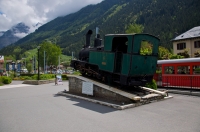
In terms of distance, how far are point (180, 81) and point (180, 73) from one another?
0.79m

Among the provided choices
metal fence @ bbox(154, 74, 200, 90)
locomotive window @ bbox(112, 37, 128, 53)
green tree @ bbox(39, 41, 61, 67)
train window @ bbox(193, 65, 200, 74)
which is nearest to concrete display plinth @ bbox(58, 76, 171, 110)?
locomotive window @ bbox(112, 37, 128, 53)

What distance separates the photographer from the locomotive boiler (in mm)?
9227

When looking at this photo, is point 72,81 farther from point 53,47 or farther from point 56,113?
point 53,47

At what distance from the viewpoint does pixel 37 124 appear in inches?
247

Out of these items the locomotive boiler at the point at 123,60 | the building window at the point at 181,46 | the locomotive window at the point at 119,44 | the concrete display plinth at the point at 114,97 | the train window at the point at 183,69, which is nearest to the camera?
the concrete display plinth at the point at 114,97

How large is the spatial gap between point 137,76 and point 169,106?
2.21m

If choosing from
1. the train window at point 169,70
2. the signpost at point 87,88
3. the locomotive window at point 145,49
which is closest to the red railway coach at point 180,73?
the train window at point 169,70

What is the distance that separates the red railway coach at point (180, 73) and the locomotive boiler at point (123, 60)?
4.73 m

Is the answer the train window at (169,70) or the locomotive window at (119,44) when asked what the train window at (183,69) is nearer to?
the train window at (169,70)

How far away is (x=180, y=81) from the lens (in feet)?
46.6

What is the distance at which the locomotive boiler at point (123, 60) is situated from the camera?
9227 millimetres

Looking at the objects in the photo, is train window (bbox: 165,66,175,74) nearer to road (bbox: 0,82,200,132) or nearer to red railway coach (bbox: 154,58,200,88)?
red railway coach (bbox: 154,58,200,88)

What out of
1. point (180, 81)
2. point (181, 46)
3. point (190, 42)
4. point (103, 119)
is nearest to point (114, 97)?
point (103, 119)

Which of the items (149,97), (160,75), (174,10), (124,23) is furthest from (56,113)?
(124,23)
